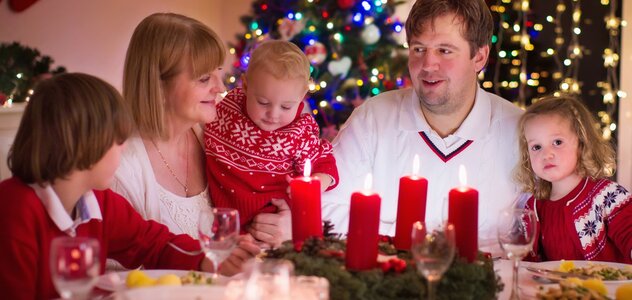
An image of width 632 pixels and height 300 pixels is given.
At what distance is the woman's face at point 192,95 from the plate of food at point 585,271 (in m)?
1.10

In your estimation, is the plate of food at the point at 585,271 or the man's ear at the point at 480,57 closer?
the plate of food at the point at 585,271

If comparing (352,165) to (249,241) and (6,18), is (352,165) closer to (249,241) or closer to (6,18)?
(249,241)

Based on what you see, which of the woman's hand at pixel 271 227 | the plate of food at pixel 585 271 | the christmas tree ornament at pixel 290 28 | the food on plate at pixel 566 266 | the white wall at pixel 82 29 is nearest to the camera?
the plate of food at pixel 585 271

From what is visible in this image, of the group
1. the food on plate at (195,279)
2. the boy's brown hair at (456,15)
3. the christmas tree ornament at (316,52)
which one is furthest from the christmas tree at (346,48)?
the food on plate at (195,279)

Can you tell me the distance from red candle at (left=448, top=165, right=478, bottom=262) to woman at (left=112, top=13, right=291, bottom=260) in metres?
0.92

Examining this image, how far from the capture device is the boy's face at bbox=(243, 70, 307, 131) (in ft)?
8.66

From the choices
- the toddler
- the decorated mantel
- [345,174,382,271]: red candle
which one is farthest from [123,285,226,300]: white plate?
the toddler

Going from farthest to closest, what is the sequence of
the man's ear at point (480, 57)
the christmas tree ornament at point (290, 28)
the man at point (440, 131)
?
the christmas tree ornament at point (290, 28) → the man's ear at point (480, 57) → the man at point (440, 131)

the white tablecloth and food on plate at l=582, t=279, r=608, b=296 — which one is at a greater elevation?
food on plate at l=582, t=279, r=608, b=296

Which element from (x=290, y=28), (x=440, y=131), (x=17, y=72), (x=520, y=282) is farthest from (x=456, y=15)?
(x=290, y=28)

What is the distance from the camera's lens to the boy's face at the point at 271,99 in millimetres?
2641

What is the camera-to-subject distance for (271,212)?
2699 millimetres

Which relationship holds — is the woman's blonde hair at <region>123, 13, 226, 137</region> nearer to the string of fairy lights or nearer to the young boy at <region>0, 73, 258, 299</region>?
the young boy at <region>0, 73, 258, 299</region>

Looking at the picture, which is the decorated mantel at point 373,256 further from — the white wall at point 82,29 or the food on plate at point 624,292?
the white wall at point 82,29
